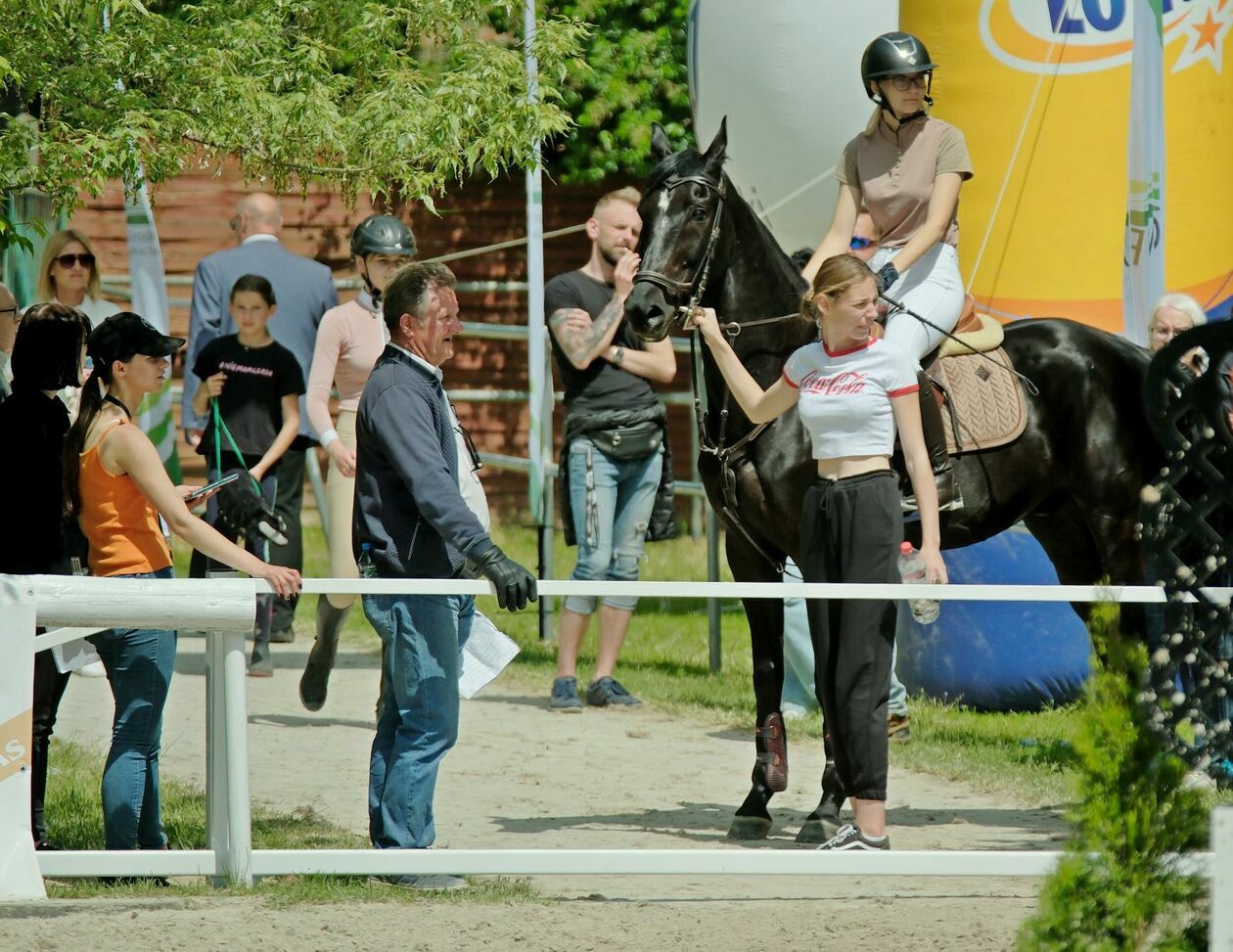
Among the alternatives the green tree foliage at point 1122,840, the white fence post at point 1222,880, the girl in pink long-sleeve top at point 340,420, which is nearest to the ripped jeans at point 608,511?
the girl in pink long-sleeve top at point 340,420

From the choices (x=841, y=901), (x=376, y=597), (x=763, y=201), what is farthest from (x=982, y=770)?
(x=763, y=201)

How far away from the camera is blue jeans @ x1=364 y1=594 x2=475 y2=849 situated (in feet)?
19.0

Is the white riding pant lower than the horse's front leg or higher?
higher

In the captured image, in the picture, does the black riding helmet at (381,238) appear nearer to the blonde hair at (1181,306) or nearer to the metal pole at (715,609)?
the metal pole at (715,609)

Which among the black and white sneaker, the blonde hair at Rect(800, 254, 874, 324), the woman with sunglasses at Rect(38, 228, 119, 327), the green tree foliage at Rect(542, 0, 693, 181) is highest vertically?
the green tree foliage at Rect(542, 0, 693, 181)

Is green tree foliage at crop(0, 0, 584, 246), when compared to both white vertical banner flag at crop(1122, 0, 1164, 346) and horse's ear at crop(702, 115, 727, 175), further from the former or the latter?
white vertical banner flag at crop(1122, 0, 1164, 346)

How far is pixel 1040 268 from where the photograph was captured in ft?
30.0

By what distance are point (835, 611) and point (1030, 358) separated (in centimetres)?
203

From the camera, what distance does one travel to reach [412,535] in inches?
232

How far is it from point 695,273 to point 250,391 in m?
3.59

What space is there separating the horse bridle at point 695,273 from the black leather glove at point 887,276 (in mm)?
622

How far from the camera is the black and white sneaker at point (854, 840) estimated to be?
594 centimetres

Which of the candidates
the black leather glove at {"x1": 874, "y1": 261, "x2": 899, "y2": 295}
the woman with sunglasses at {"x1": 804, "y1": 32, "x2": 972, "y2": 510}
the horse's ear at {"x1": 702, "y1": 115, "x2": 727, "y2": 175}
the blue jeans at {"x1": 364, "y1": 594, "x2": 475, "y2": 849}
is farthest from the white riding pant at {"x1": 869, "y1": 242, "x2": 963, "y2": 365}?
the blue jeans at {"x1": 364, "y1": 594, "x2": 475, "y2": 849}

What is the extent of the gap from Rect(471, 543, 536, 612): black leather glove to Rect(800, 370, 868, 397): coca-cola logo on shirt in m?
1.22
